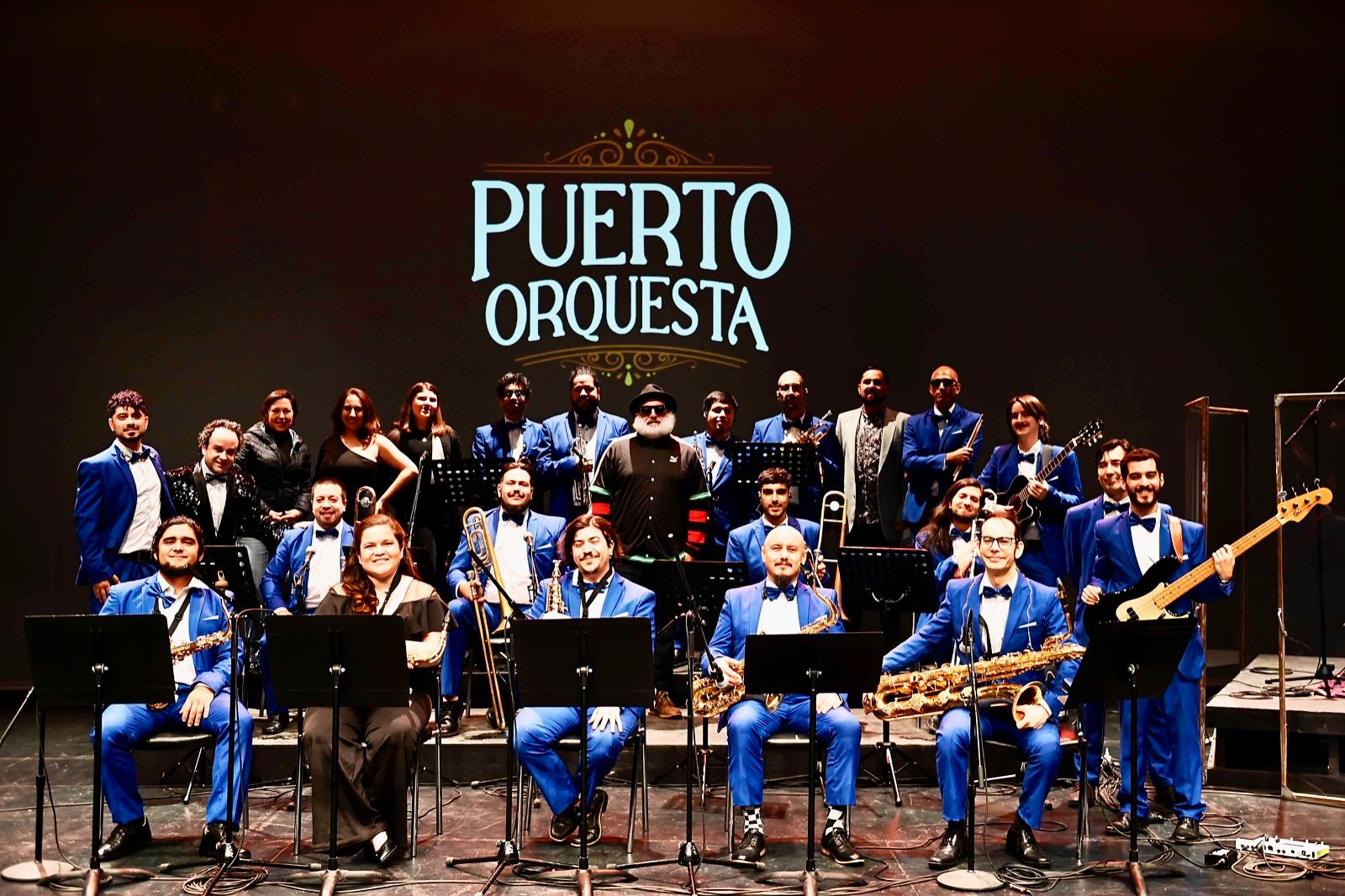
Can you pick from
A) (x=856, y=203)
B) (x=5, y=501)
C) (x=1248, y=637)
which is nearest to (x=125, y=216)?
(x=5, y=501)

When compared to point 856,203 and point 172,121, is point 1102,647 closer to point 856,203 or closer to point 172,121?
point 856,203

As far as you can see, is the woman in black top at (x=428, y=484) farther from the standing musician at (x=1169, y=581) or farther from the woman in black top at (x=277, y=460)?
the standing musician at (x=1169, y=581)

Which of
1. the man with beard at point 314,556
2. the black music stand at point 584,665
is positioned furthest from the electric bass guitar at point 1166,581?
the man with beard at point 314,556

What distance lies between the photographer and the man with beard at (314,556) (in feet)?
24.2

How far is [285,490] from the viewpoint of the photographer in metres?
8.43

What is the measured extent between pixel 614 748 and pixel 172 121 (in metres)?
6.38

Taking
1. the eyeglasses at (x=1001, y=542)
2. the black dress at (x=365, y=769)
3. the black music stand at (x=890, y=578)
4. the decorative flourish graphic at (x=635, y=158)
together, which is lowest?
the black dress at (x=365, y=769)

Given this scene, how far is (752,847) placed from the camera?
6.09 meters

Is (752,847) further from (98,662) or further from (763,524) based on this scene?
(98,662)

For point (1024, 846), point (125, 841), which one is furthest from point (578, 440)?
point (1024, 846)

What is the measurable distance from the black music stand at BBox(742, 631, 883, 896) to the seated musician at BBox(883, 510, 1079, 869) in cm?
58

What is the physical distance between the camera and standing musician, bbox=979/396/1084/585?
8.37m

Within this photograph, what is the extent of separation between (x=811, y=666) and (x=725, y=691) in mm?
937

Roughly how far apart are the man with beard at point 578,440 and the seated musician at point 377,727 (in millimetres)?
2424
